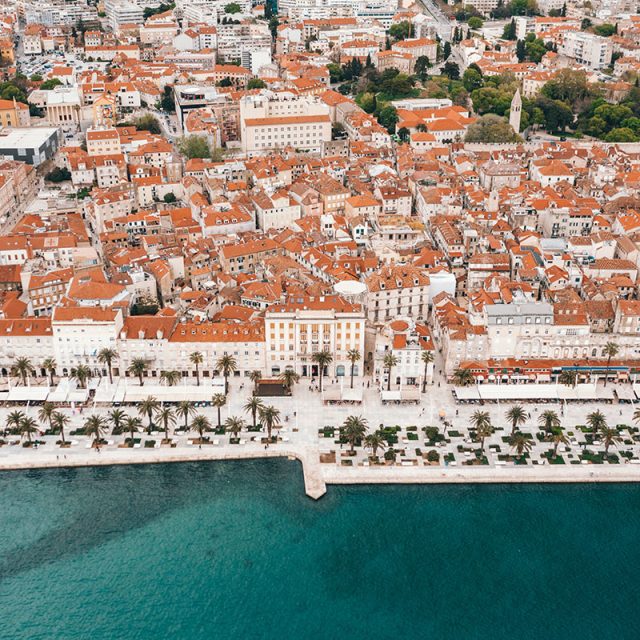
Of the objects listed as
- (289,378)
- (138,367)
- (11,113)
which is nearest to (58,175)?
(11,113)

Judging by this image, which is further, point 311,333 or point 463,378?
point 311,333

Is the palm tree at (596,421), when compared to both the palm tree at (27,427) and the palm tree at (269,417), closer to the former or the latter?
the palm tree at (269,417)

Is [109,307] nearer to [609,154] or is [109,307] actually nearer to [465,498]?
[465,498]

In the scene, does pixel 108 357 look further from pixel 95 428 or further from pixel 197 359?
pixel 95 428

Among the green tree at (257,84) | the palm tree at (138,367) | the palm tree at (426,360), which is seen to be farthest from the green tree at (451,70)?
the palm tree at (138,367)

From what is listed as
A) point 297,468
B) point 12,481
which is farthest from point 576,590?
point 12,481

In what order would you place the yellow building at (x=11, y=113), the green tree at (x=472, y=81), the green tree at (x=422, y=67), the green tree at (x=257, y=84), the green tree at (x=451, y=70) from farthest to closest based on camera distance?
the green tree at (x=451, y=70)
the green tree at (x=422, y=67)
the green tree at (x=472, y=81)
the green tree at (x=257, y=84)
the yellow building at (x=11, y=113)
